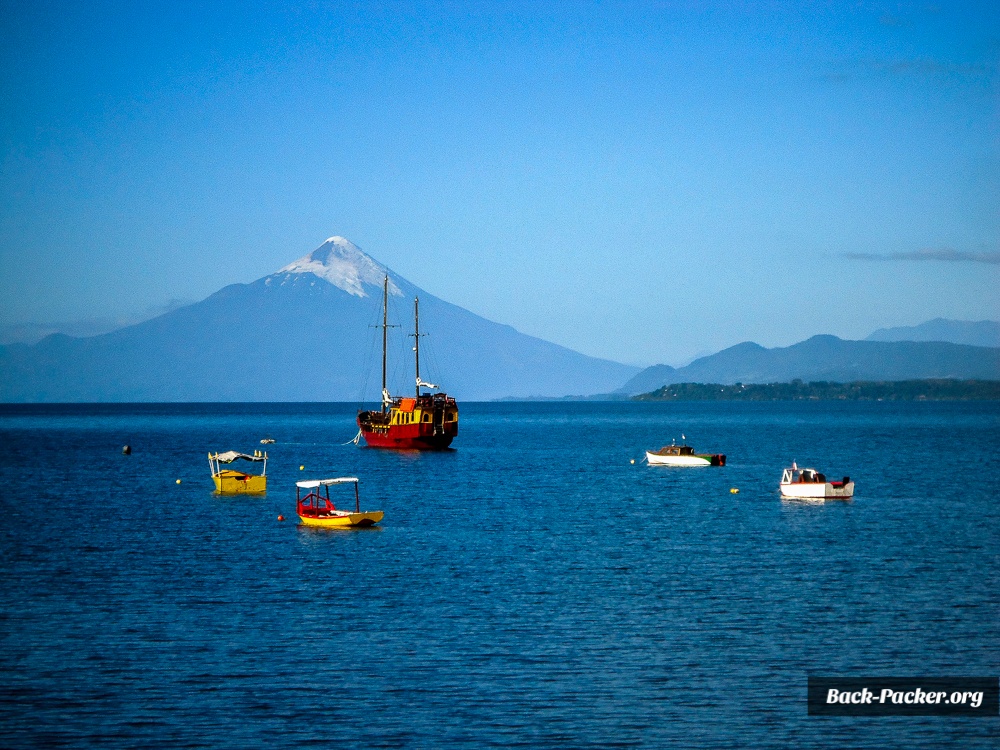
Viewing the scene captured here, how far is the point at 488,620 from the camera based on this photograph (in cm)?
4084

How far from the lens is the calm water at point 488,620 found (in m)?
29.6

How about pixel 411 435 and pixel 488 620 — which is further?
pixel 411 435

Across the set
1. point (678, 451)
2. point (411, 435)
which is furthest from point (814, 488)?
point (411, 435)

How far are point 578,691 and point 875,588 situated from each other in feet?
66.6

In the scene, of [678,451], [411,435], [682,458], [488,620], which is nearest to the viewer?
[488,620]

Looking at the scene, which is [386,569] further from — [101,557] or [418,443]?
[418,443]

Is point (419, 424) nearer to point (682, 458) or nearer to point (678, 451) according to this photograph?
point (678, 451)

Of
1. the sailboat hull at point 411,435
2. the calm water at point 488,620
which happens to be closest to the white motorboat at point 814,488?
the calm water at point 488,620

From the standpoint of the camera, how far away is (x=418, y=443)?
15150 cm

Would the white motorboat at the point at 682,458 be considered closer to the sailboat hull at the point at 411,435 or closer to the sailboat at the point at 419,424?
the sailboat at the point at 419,424

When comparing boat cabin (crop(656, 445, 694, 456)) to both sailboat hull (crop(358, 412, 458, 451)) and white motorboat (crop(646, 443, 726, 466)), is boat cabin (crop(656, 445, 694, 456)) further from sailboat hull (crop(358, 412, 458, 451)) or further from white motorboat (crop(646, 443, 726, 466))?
sailboat hull (crop(358, 412, 458, 451))

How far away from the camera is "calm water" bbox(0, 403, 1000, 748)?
29.6 m

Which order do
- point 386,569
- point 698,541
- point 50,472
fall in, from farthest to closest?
point 50,472, point 698,541, point 386,569

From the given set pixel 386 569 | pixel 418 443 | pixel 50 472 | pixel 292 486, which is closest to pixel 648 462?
pixel 418 443
